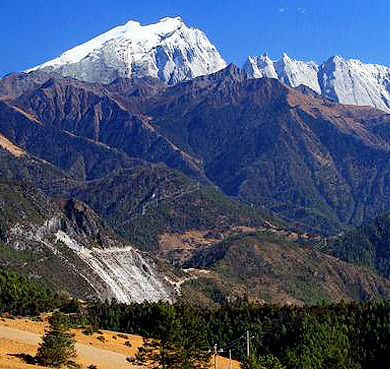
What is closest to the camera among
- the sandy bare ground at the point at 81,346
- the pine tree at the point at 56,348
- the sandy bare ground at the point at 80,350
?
the pine tree at the point at 56,348

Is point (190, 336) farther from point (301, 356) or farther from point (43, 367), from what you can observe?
point (301, 356)

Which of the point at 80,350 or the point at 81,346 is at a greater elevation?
the point at 81,346

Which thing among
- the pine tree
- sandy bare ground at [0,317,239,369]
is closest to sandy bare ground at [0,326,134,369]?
sandy bare ground at [0,317,239,369]

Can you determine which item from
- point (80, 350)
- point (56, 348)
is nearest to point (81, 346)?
point (80, 350)

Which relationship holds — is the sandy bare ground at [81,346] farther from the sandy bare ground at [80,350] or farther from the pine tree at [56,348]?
the pine tree at [56,348]

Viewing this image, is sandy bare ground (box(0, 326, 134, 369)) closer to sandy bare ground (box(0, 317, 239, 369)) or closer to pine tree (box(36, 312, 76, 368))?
sandy bare ground (box(0, 317, 239, 369))

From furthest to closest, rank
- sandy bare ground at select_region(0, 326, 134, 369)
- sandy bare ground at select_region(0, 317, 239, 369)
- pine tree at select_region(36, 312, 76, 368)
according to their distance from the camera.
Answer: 1. sandy bare ground at select_region(0, 326, 134, 369)
2. sandy bare ground at select_region(0, 317, 239, 369)
3. pine tree at select_region(36, 312, 76, 368)

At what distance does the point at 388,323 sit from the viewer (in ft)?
636

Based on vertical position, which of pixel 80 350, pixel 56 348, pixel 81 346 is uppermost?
pixel 81 346

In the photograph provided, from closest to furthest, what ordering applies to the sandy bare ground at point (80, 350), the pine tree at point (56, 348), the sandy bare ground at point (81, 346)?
the pine tree at point (56, 348) → the sandy bare ground at point (81, 346) → the sandy bare ground at point (80, 350)

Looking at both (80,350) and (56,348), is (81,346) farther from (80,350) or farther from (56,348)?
(56,348)

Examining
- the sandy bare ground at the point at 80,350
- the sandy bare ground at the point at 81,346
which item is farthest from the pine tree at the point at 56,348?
the sandy bare ground at the point at 80,350

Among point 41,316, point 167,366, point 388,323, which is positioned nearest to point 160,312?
point 167,366

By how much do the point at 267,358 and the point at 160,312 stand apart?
31981 mm
